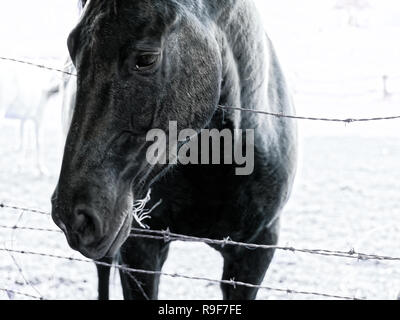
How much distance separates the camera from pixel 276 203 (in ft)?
5.40

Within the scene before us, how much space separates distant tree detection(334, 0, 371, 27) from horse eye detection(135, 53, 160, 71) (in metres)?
7.12

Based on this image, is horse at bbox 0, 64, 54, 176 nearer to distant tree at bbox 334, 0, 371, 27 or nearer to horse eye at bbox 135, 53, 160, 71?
distant tree at bbox 334, 0, 371, 27

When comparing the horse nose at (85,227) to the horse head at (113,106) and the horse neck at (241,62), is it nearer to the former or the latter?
the horse head at (113,106)

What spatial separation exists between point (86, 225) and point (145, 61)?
0.32 meters

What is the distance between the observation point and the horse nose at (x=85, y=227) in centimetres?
104

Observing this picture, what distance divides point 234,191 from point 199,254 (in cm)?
252

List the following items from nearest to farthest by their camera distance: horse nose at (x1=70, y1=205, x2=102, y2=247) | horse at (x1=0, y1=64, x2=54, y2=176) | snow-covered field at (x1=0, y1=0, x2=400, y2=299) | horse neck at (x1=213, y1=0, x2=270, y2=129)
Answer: horse nose at (x1=70, y1=205, x2=102, y2=247)
horse neck at (x1=213, y1=0, x2=270, y2=129)
snow-covered field at (x1=0, y1=0, x2=400, y2=299)
horse at (x1=0, y1=64, x2=54, y2=176)

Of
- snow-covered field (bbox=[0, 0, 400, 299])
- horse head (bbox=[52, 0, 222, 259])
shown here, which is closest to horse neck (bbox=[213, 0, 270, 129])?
horse head (bbox=[52, 0, 222, 259])

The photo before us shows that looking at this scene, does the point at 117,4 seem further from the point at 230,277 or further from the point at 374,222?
the point at 374,222

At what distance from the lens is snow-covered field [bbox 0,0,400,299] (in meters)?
3.31

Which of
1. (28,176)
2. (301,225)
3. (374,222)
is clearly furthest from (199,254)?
(28,176)

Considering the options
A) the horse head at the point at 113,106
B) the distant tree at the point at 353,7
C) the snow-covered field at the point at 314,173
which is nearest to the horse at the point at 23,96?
the snow-covered field at the point at 314,173

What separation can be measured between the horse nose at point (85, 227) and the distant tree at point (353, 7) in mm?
7260

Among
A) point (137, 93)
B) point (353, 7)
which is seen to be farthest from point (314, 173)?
point (137, 93)
